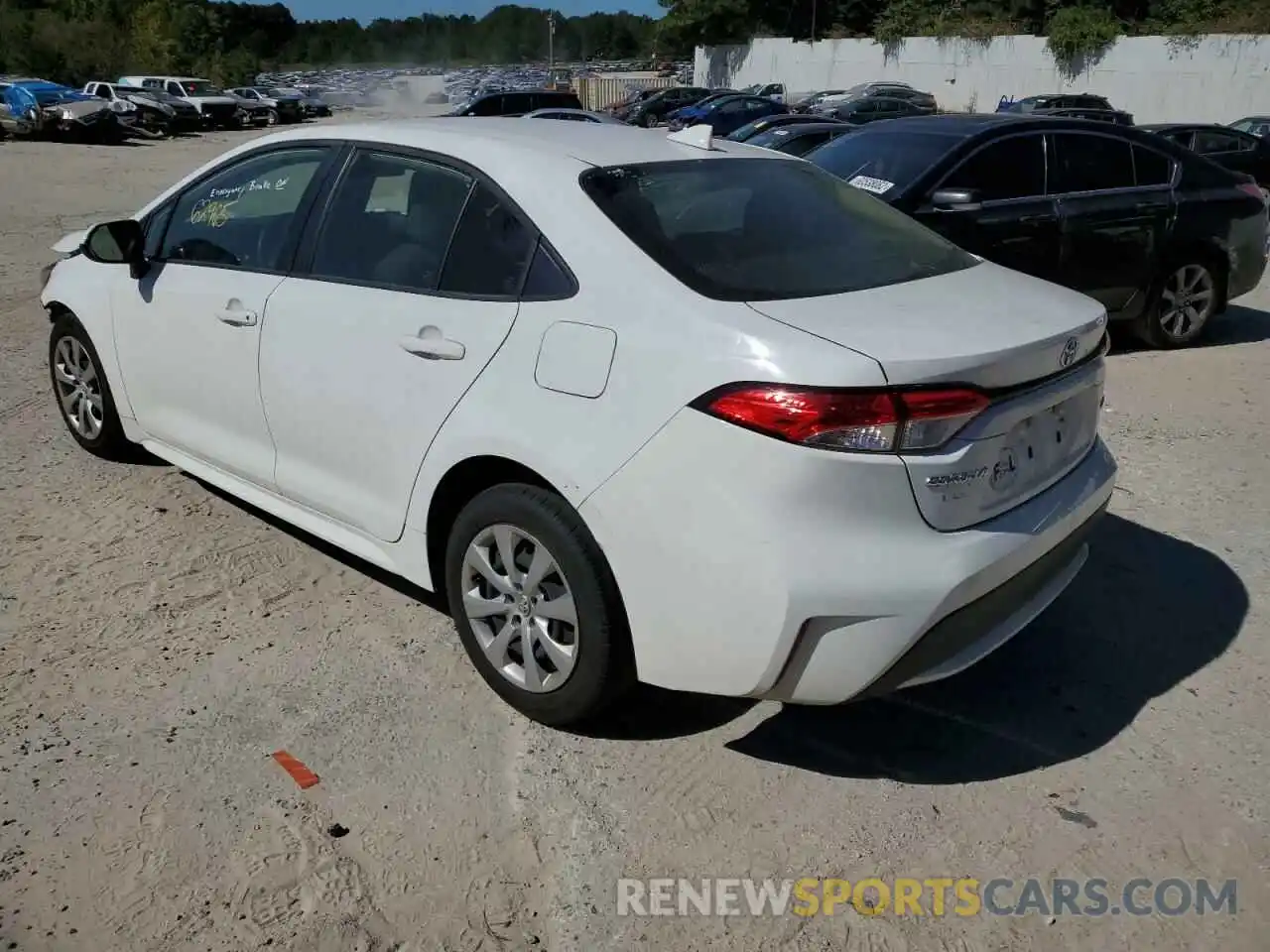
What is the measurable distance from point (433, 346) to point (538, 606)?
2.66 ft

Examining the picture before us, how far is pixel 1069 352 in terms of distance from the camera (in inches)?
117

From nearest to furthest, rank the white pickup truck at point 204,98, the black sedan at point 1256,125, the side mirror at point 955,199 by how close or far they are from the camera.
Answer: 1. the side mirror at point 955,199
2. the black sedan at point 1256,125
3. the white pickup truck at point 204,98

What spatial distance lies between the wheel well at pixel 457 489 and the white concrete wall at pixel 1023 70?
122ft

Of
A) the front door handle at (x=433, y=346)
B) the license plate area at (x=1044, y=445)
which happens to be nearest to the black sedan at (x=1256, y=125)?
the license plate area at (x=1044, y=445)

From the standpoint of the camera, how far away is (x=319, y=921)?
2.50 m

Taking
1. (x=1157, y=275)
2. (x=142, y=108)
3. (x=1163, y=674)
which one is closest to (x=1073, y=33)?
(x=142, y=108)

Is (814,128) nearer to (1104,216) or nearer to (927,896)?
(1104,216)

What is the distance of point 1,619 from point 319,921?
1.99 metres

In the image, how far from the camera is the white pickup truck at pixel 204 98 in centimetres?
3994

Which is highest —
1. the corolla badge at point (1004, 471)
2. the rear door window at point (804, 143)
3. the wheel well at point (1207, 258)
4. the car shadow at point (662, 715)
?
the rear door window at point (804, 143)

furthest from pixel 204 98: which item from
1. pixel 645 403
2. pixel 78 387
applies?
pixel 645 403

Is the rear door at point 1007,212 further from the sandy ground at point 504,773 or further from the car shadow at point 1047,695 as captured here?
the car shadow at point 1047,695

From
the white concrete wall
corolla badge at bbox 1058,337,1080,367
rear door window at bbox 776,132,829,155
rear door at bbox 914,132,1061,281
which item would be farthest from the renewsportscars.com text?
the white concrete wall

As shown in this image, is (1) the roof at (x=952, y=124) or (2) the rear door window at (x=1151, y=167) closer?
(1) the roof at (x=952, y=124)
